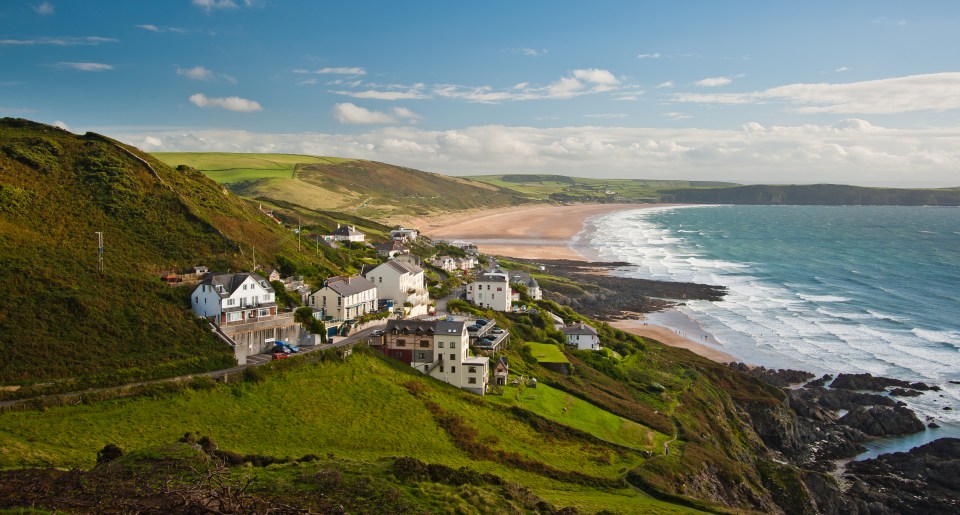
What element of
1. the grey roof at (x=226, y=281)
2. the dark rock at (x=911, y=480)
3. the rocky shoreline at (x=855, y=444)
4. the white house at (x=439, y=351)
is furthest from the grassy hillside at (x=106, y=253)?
the dark rock at (x=911, y=480)

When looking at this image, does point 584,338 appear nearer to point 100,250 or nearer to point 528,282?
point 528,282

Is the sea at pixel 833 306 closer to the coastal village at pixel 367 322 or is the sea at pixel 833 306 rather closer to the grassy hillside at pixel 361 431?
the coastal village at pixel 367 322

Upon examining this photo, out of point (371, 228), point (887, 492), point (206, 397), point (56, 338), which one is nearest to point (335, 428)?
point (206, 397)

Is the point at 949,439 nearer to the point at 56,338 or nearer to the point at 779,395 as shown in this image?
the point at 779,395

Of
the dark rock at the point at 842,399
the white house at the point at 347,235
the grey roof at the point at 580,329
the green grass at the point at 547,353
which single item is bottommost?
the dark rock at the point at 842,399

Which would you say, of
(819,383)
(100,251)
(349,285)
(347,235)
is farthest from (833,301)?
(100,251)

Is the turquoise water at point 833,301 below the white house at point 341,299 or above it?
below

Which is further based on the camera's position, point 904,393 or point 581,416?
point 904,393
